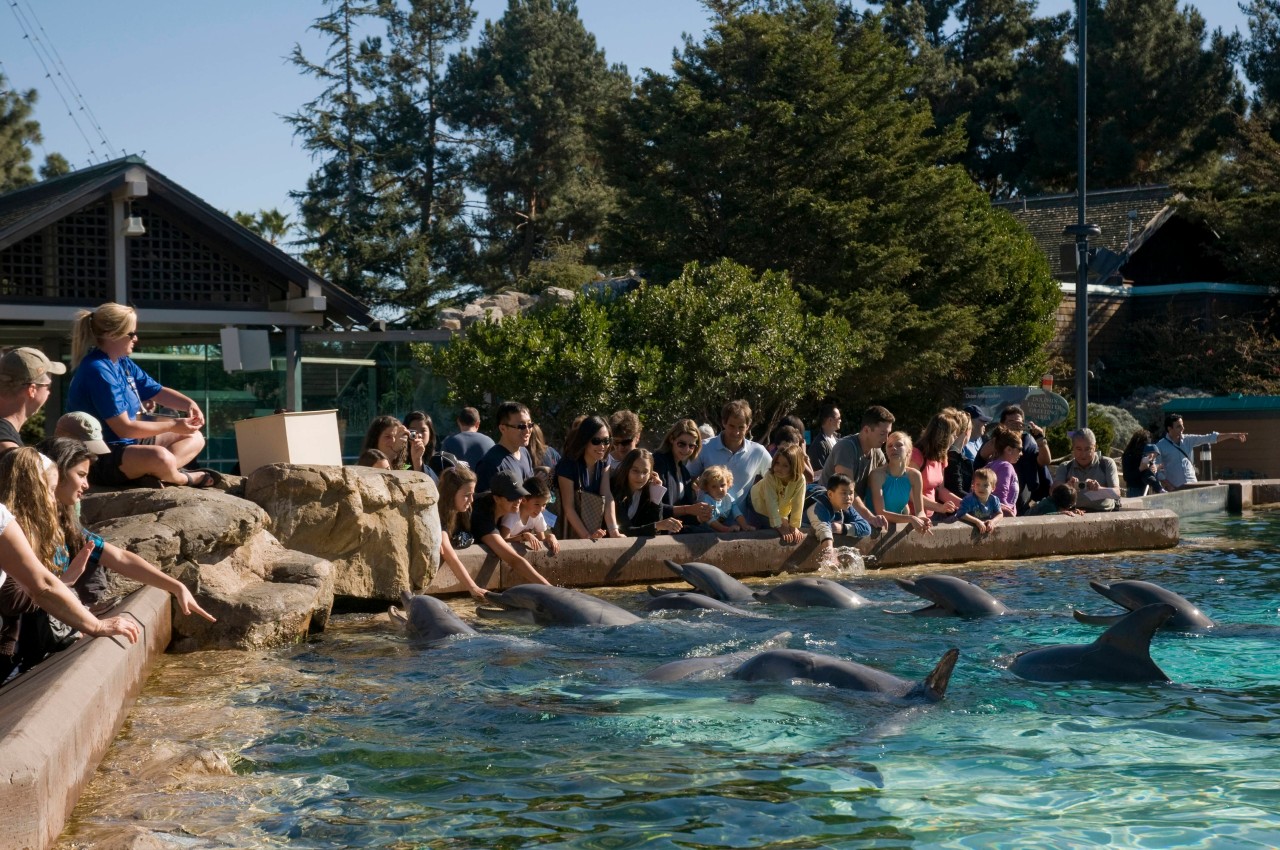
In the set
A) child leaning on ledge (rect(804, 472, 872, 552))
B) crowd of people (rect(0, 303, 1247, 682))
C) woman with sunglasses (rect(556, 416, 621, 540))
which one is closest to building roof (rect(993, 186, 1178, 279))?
crowd of people (rect(0, 303, 1247, 682))

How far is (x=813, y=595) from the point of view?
10.5 meters

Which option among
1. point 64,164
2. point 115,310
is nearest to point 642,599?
point 115,310

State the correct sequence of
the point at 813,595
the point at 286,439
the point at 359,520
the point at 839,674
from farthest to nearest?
the point at 813,595 < the point at 359,520 < the point at 286,439 < the point at 839,674

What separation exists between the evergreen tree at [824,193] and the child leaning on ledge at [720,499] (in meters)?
13.7

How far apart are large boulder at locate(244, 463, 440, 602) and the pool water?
0.80 meters

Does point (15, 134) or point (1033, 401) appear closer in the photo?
point (1033, 401)

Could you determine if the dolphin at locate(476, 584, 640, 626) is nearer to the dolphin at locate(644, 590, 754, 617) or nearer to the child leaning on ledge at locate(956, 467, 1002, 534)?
the dolphin at locate(644, 590, 754, 617)

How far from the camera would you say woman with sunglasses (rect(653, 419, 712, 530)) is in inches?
493

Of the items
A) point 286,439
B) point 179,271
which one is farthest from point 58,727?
point 179,271

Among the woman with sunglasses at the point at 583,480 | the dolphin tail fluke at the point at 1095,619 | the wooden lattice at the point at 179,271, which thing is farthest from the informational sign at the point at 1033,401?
the dolphin tail fluke at the point at 1095,619

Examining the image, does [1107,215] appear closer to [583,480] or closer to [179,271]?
[179,271]

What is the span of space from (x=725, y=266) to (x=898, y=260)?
695 cm

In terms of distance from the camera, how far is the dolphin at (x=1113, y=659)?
766 cm

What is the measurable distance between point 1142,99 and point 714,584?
1622 inches
